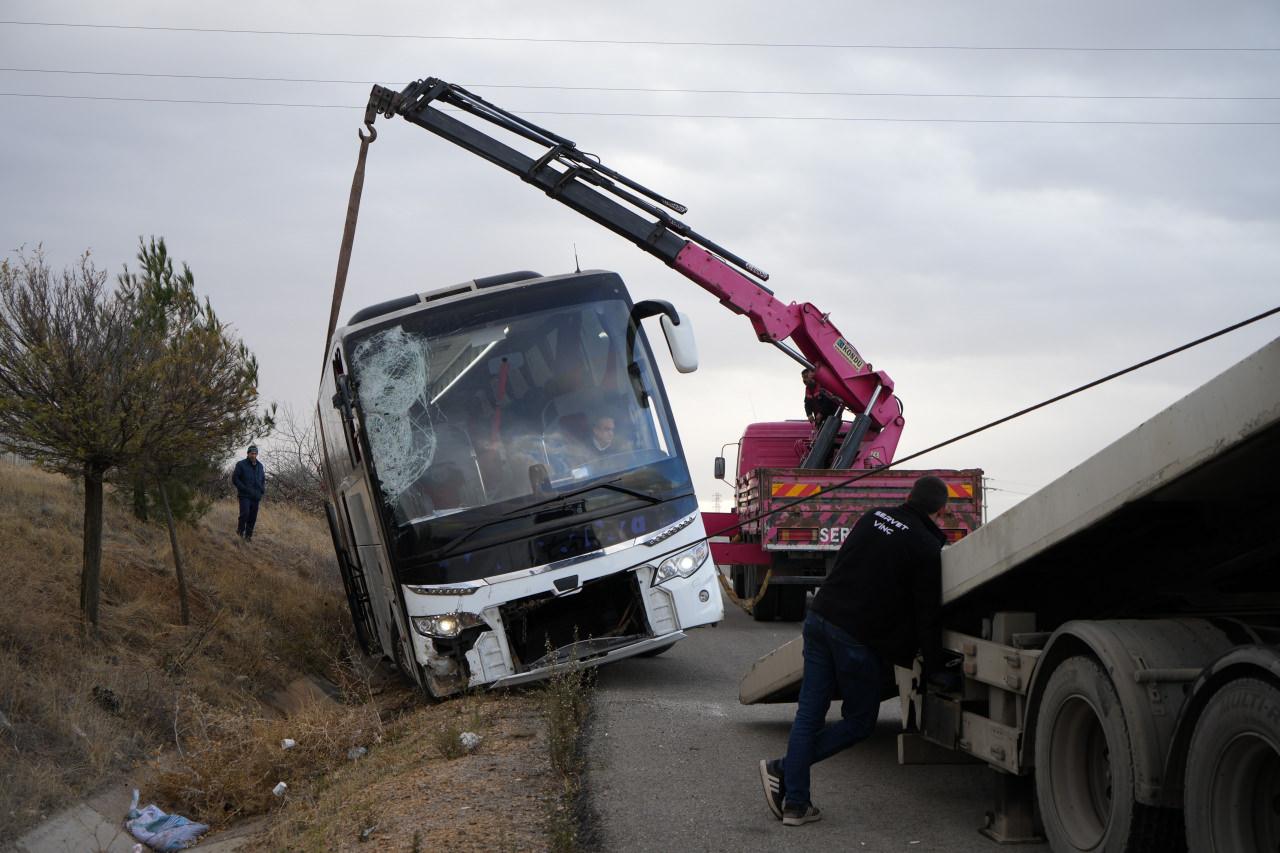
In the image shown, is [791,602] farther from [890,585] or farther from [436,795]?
[890,585]

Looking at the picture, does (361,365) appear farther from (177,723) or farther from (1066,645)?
(1066,645)

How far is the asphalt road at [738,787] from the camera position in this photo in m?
5.62

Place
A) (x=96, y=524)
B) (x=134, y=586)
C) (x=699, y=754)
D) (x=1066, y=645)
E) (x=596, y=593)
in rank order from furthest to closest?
(x=134, y=586)
(x=96, y=524)
(x=596, y=593)
(x=699, y=754)
(x=1066, y=645)

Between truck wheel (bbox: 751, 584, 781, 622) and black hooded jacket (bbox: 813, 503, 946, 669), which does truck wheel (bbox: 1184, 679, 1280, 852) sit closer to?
black hooded jacket (bbox: 813, 503, 946, 669)

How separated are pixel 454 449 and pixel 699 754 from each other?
354 cm

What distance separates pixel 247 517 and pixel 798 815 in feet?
66.0

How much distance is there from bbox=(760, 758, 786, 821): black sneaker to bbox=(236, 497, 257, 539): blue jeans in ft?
63.5

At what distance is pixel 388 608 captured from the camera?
1105 cm

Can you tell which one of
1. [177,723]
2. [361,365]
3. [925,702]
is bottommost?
[177,723]

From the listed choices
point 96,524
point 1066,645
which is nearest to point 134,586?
point 96,524

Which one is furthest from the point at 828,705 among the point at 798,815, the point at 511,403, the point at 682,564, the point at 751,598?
the point at 751,598

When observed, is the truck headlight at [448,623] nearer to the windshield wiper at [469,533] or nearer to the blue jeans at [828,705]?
the windshield wiper at [469,533]

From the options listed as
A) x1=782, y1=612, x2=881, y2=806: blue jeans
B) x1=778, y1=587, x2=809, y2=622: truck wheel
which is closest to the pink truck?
x1=778, y1=587, x2=809, y2=622: truck wheel

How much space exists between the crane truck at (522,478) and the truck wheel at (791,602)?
573cm
